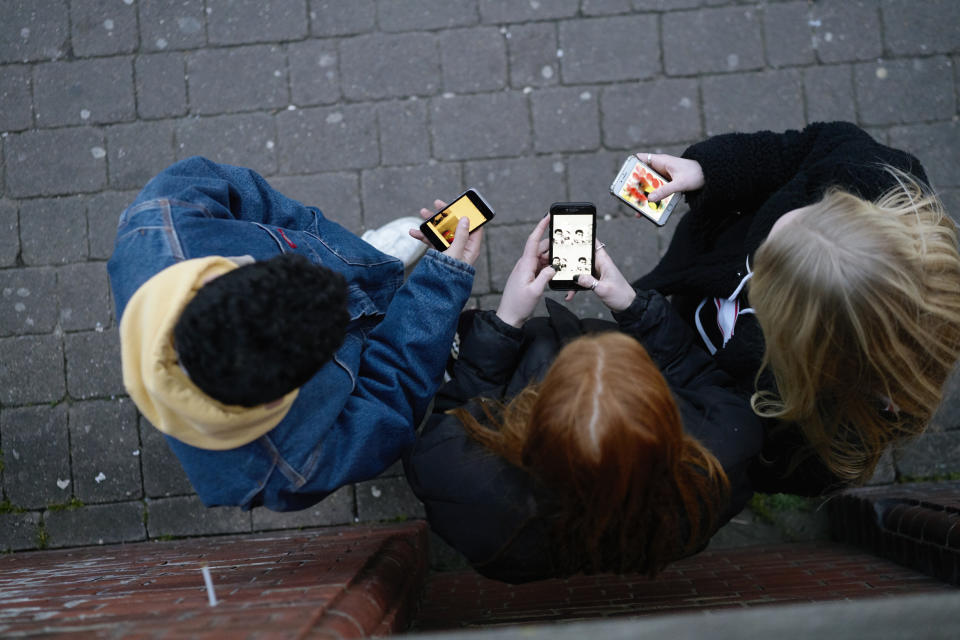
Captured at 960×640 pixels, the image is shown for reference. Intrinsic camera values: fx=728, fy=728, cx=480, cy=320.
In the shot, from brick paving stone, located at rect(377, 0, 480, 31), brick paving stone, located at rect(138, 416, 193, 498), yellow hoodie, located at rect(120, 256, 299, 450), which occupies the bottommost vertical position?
brick paving stone, located at rect(138, 416, 193, 498)

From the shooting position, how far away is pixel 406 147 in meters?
3.39

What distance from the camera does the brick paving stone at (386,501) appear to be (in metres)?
3.30

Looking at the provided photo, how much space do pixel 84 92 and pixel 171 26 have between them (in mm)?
515

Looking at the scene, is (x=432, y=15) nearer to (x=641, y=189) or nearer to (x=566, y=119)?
(x=566, y=119)

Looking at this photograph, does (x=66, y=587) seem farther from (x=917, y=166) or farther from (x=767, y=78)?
(x=767, y=78)

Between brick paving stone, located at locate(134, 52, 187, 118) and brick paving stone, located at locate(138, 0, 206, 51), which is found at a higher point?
brick paving stone, located at locate(138, 0, 206, 51)

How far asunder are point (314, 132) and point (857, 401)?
2561 millimetres

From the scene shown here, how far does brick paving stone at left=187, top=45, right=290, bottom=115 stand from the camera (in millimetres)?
3418

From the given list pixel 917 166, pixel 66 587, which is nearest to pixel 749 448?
pixel 917 166

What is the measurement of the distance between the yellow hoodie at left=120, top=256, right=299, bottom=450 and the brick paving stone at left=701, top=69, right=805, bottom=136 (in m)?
2.56

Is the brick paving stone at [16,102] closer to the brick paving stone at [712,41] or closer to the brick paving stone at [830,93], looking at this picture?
the brick paving stone at [712,41]

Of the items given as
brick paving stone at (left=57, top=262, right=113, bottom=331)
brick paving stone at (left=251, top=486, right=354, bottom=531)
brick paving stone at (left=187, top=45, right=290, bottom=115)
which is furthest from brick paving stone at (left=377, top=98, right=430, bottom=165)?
brick paving stone at (left=251, top=486, right=354, bottom=531)

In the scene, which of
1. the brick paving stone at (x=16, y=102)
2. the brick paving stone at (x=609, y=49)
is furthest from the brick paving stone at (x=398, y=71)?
the brick paving stone at (x=16, y=102)

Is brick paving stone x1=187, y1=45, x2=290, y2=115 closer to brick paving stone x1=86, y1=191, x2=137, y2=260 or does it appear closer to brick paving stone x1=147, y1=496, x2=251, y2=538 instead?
brick paving stone x1=86, y1=191, x2=137, y2=260
